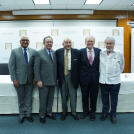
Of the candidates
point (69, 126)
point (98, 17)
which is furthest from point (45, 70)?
point (98, 17)

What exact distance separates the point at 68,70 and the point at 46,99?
0.61 meters

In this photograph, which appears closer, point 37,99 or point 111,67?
point 111,67

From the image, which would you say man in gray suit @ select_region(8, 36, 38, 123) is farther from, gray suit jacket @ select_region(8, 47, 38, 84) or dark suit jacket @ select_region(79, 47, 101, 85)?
dark suit jacket @ select_region(79, 47, 101, 85)

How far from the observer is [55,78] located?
2.18 metres

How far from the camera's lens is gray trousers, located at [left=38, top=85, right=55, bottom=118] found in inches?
85.0

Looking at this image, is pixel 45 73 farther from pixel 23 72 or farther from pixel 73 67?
pixel 73 67

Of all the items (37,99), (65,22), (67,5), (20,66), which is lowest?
(37,99)

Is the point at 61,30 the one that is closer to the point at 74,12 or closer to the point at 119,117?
the point at 74,12

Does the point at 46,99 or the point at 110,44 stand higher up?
the point at 110,44

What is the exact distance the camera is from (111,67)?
2076mm

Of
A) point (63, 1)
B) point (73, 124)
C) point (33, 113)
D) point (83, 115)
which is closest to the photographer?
point (73, 124)

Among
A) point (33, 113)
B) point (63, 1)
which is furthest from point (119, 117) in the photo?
point (63, 1)

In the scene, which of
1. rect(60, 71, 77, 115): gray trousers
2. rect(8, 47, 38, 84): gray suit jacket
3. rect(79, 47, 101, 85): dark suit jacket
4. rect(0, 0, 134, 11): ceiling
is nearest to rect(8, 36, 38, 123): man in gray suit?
rect(8, 47, 38, 84): gray suit jacket

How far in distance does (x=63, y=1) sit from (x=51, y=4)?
50cm
